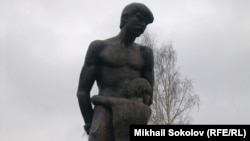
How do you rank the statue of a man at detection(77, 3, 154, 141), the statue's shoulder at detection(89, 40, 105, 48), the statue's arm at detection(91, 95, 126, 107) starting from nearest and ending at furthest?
the statue's arm at detection(91, 95, 126, 107) < the statue of a man at detection(77, 3, 154, 141) < the statue's shoulder at detection(89, 40, 105, 48)

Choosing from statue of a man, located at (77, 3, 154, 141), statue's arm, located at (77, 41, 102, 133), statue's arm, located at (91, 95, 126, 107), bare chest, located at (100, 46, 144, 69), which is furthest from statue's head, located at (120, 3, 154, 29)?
statue's arm, located at (91, 95, 126, 107)

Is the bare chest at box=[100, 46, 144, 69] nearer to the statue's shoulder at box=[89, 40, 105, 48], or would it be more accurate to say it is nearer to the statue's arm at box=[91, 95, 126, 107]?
the statue's shoulder at box=[89, 40, 105, 48]

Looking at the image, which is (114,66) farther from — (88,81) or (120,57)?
(88,81)

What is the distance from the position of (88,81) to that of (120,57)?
526 mm

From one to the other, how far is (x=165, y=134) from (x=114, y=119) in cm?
80

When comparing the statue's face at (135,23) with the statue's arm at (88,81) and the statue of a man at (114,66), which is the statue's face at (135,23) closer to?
the statue of a man at (114,66)

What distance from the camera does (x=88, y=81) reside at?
572cm

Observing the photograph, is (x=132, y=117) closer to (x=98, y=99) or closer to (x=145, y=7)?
(x=98, y=99)

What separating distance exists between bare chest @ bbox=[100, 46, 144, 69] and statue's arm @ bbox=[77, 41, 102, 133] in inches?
4.5

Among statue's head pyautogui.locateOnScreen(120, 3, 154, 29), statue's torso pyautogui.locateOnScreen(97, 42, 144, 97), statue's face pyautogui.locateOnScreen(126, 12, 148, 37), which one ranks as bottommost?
statue's torso pyautogui.locateOnScreen(97, 42, 144, 97)

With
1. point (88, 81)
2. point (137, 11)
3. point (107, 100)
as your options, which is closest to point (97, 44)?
point (88, 81)

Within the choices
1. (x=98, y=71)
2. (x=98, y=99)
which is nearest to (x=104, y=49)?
(x=98, y=71)

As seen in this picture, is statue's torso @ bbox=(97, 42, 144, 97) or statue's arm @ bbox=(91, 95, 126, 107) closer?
statue's arm @ bbox=(91, 95, 126, 107)

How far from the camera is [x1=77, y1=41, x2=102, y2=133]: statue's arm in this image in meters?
5.71
